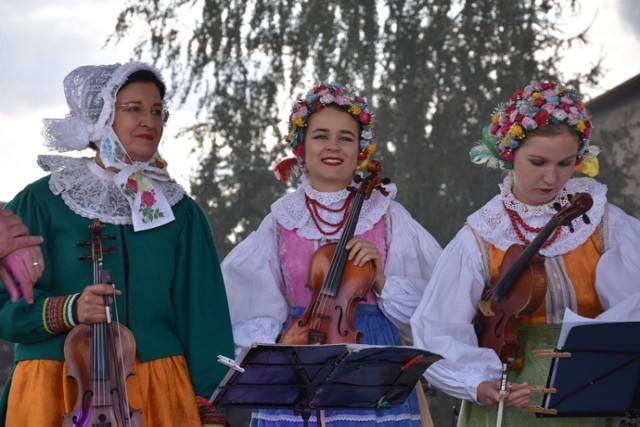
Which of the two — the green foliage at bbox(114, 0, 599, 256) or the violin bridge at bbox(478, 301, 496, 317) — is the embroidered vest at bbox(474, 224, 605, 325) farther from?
the green foliage at bbox(114, 0, 599, 256)

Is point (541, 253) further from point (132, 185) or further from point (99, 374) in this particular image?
point (99, 374)

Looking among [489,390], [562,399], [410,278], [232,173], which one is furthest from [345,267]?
[232,173]

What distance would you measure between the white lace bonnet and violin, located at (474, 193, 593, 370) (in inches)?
67.4

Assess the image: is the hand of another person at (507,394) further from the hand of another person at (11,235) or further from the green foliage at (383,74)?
the green foliage at (383,74)

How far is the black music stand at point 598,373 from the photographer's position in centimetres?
412

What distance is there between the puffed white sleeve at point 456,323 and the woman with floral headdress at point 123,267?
85 centimetres

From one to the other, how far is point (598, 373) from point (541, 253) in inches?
32.4

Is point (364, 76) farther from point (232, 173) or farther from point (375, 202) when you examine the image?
point (375, 202)

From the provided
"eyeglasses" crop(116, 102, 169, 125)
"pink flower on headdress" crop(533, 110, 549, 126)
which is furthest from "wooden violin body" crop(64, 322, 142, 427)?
"pink flower on headdress" crop(533, 110, 549, 126)

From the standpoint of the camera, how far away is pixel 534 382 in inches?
186

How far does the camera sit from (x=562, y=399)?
165 inches

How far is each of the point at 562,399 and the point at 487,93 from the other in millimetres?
8022

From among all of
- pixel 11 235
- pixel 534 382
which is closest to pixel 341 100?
pixel 534 382

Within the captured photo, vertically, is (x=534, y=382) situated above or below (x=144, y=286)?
below
